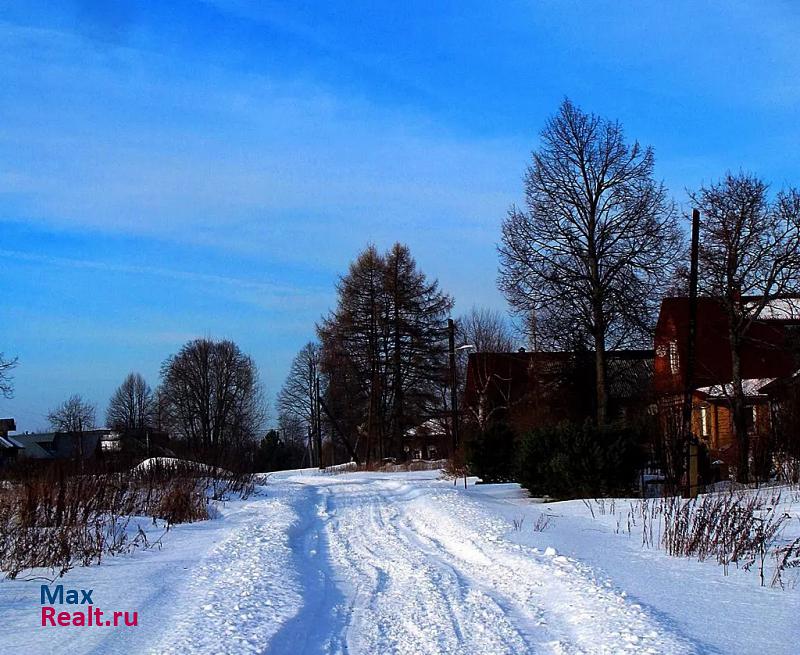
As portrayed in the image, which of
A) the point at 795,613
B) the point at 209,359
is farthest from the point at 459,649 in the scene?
the point at 209,359

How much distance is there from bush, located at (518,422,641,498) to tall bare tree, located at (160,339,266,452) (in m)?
50.2

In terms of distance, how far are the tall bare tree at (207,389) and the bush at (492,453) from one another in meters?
42.2

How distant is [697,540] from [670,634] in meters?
4.06

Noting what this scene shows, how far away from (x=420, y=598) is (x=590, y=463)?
11.6m

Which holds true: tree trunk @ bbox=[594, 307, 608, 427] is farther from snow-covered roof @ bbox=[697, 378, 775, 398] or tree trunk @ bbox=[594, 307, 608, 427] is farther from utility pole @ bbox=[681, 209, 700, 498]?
utility pole @ bbox=[681, 209, 700, 498]

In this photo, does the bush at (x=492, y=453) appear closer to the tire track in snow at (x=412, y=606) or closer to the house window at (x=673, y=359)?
the tire track in snow at (x=412, y=606)

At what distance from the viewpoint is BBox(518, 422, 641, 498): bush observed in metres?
18.6

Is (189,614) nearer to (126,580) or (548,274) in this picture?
(126,580)

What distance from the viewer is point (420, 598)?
782 cm

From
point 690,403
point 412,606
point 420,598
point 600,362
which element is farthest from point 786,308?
point 412,606

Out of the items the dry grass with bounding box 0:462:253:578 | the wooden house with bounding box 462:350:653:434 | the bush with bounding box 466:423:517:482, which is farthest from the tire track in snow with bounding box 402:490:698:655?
the wooden house with bounding box 462:350:653:434

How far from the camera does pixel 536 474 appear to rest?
65.0 feet

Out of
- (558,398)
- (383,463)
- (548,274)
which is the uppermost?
(548,274)

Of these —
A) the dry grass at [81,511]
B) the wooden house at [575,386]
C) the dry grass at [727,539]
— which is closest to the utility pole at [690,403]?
the dry grass at [727,539]
